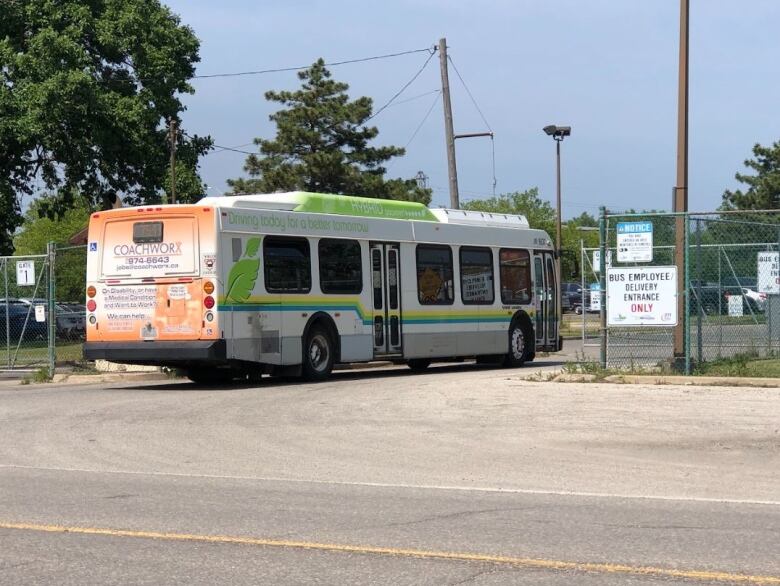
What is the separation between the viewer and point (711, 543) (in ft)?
25.9

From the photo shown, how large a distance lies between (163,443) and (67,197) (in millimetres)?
29356

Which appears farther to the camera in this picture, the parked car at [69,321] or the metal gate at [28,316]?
the parked car at [69,321]

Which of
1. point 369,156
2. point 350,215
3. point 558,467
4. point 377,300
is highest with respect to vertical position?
point 369,156

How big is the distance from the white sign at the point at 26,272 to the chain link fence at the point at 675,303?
434 inches

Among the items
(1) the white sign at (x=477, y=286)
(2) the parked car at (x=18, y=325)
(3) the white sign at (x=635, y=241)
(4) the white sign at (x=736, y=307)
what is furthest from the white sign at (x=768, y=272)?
(2) the parked car at (x=18, y=325)

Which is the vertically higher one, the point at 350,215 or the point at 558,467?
the point at 350,215

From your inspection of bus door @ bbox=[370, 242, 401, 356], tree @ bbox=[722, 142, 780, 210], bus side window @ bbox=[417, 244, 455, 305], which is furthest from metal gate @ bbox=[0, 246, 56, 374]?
tree @ bbox=[722, 142, 780, 210]

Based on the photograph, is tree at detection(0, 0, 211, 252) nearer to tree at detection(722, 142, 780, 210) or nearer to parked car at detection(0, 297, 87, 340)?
parked car at detection(0, 297, 87, 340)

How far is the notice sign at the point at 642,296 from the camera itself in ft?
62.3

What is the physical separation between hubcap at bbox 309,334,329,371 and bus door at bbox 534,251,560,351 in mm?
6456

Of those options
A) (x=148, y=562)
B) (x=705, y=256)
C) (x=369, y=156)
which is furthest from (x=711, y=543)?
(x=369, y=156)

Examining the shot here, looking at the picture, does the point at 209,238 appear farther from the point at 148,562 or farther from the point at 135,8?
the point at 135,8

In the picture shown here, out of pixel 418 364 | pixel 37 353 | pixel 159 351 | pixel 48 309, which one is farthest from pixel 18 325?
pixel 159 351

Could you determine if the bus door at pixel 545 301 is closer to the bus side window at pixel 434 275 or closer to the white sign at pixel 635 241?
the bus side window at pixel 434 275
